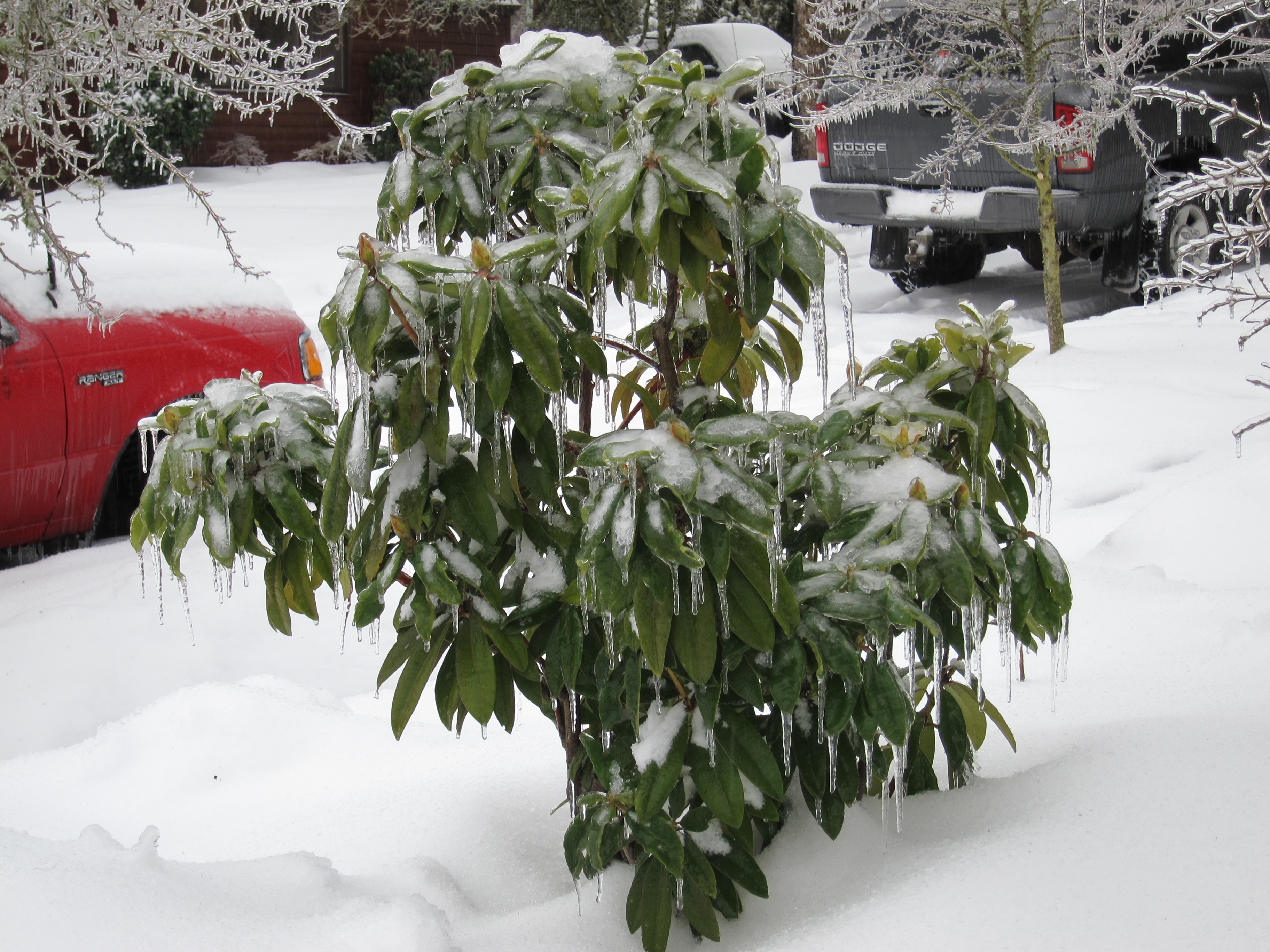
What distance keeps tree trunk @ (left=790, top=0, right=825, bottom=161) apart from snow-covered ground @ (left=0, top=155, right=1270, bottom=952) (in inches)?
120

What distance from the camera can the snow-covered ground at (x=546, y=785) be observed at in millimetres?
1672

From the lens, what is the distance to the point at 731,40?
15.8 m

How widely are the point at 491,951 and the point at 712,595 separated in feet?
2.49

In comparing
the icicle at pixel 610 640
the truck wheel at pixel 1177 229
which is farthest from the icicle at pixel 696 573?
the truck wheel at pixel 1177 229

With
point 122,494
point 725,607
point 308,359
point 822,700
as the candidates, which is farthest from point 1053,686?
point 122,494

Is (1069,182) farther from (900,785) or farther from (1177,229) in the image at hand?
(900,785)

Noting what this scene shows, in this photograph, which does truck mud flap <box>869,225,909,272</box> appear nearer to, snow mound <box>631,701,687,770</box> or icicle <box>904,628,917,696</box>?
icicle <box>904,628,917,696</box>

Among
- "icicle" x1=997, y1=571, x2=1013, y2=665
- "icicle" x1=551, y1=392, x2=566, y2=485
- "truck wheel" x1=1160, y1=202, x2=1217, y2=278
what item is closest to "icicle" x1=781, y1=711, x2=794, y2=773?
"icicle" x1=997, y1=571, x2=1013, y2=665

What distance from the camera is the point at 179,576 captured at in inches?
78.2

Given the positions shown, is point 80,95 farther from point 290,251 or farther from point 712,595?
point 290,251

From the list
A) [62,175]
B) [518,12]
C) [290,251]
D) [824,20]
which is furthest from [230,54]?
[518,12]

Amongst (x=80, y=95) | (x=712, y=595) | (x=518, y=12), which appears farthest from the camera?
(x=518, y=12)

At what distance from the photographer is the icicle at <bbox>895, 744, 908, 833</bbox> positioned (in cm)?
179

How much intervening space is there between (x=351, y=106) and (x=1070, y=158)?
13.5m
